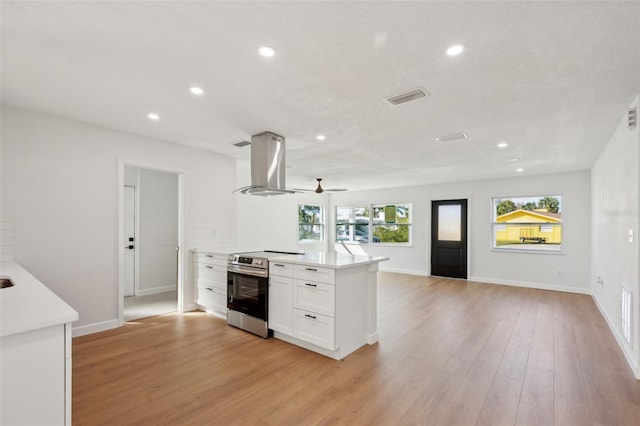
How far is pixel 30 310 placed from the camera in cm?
129

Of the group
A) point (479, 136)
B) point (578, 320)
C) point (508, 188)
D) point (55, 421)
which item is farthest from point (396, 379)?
point (508, 188)

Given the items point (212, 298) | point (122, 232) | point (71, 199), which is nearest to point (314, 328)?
point (212, 298)

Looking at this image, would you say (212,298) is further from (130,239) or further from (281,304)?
(130,239)

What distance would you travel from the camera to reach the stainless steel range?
341 centimetres

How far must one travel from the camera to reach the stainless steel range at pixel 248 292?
3406 millimetres

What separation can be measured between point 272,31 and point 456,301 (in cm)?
490

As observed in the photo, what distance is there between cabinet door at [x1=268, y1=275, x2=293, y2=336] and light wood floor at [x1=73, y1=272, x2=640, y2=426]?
182 mm

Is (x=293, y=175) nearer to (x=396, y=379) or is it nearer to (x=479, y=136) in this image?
(x=479, y=136)

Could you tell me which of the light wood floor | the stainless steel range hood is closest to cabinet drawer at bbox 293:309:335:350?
the light wood floor

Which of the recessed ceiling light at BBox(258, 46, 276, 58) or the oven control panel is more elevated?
the recessed ceiling light at BBox(258, 46, 276, 58)

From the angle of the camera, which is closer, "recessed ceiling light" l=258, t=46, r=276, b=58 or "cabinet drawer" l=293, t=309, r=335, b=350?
"recessed ceiling light" l=258, t=46, r=276, b=58

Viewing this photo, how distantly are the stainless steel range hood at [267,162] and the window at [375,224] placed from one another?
5.20m

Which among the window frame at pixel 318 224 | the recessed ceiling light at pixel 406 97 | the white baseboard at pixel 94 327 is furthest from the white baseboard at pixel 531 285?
the white baseboard at pixel 94 327

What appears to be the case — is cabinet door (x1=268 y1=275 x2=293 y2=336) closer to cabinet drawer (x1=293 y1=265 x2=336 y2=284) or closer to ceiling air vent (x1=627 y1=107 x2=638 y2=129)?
cabinet drawer (x1=293 y1=265 x2=336 y2=284)
